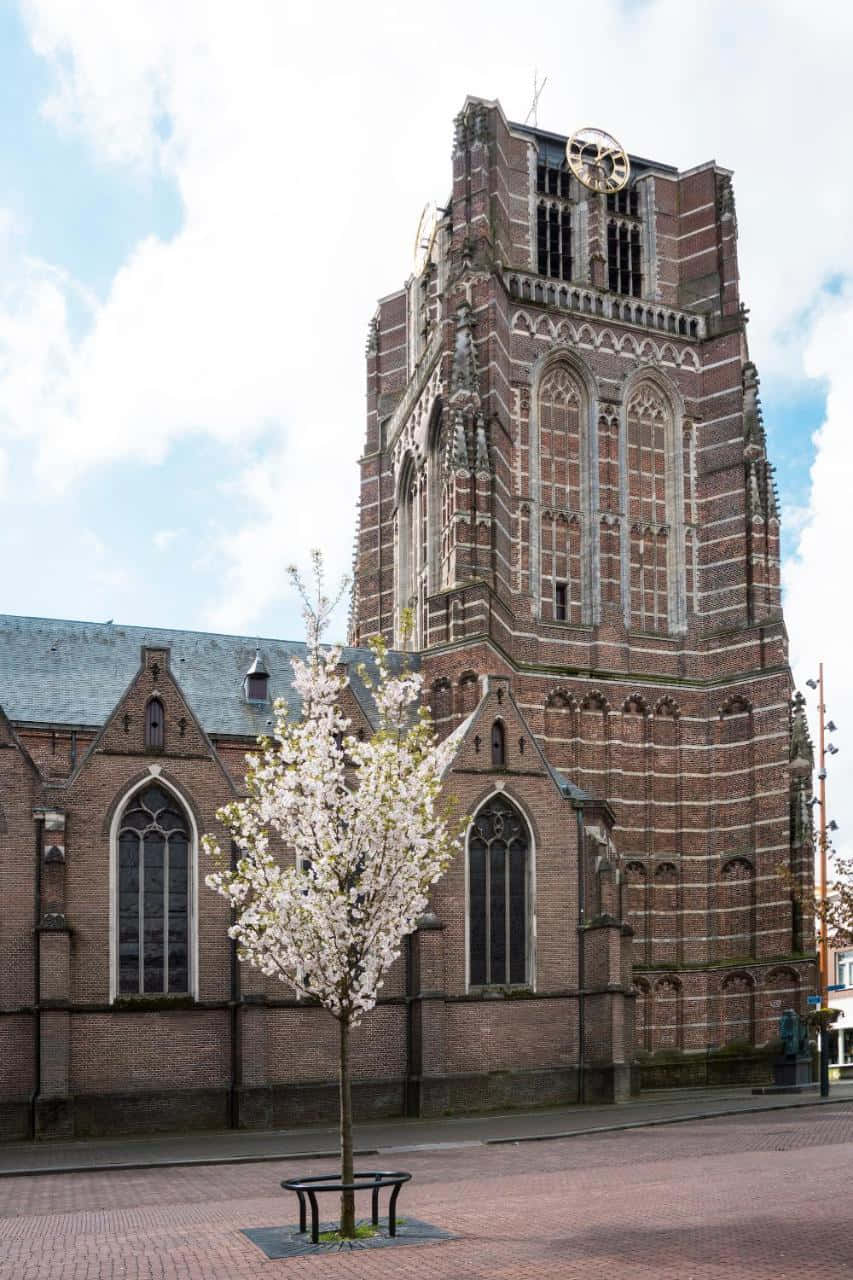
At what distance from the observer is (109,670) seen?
40.2m

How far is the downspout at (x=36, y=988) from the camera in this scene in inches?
1251

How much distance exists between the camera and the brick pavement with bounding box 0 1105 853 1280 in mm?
14531

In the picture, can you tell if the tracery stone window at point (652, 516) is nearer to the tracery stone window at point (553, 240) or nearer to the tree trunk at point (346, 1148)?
the tracery stone window at point (553, 240)

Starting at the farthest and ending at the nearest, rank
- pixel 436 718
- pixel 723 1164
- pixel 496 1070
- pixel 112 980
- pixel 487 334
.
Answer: pixel 487 334, pixel 436 718, pixel 496 1070, pixel 112 980, pixel 723 1164

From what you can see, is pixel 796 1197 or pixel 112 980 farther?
pixel 112 980

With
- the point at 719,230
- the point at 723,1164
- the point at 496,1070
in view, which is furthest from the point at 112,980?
the point at 719,230

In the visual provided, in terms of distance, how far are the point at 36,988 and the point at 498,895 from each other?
38.8 ft

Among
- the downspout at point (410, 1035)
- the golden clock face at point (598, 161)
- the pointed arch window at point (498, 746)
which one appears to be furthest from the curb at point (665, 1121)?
the golden clock face at point (598, 161)

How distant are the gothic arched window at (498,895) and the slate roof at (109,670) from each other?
16.1 feet

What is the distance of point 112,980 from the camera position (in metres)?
33.7

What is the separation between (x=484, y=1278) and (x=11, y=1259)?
548 cm

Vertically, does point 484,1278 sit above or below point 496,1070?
above

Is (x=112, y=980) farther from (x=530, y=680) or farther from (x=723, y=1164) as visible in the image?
(x=530, y=680)

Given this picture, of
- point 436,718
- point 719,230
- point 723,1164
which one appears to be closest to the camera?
point 723,1164
